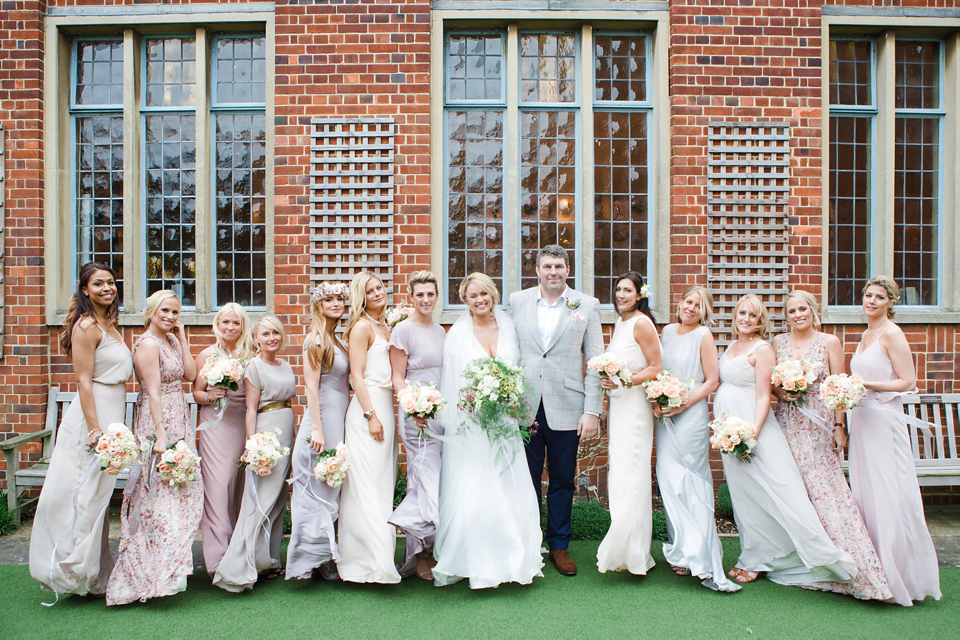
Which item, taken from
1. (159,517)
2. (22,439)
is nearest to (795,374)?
(159,517)

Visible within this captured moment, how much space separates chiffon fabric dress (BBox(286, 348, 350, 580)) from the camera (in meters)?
4.20

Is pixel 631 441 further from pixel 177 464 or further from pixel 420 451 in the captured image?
pixel 177 464

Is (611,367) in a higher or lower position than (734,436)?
higher

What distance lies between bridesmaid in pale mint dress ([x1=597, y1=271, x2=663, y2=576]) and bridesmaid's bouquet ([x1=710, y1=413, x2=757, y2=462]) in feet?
1.51

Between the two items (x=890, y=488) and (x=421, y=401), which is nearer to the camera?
(x=421, y=401)

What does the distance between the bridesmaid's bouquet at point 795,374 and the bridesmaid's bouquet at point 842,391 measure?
0.36 ft

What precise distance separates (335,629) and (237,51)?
5643 millimetres

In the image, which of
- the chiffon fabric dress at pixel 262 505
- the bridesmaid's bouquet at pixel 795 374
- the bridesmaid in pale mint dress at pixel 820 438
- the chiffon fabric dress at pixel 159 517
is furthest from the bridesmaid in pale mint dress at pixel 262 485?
the bridesmaid in pale mint dress at pixel 820 438

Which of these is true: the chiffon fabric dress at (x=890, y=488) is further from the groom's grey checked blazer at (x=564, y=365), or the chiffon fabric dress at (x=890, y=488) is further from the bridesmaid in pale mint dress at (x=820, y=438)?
the groom's grey checked blazer at (x=564, y=365)

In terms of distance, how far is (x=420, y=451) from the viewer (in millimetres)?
4363

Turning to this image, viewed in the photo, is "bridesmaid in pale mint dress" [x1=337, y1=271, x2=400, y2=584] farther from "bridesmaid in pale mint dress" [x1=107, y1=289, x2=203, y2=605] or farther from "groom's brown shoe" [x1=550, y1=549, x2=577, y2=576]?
"groom's brown shoe" [x1=550, y1=549, x2=577, y2=576]

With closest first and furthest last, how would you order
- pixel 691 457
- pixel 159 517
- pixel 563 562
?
pixel 159 517 < pixel 691 457 < pixel 563 562

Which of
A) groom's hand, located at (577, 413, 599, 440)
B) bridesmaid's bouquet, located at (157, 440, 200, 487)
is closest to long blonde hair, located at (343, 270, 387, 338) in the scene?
bridesmaid's bouquet, located at (157, 440, 200, 487)

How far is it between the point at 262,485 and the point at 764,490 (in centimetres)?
347
